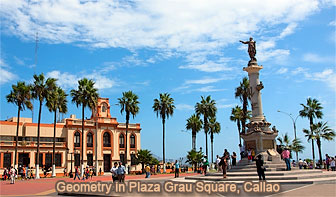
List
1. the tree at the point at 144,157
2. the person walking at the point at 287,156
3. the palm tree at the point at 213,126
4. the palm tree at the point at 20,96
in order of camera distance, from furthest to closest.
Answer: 1. the palm tree at the point at 213,126
2. the tree at the point at 144,157
3. the palm tree at the point at 20,96
4. the person walking at the point at 287,156

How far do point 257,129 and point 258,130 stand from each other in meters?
0.17

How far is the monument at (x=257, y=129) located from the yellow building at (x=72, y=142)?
25.7 meters

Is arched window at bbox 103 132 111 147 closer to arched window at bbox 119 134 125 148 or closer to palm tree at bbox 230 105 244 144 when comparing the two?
arched window at bbox 119 134 125 148

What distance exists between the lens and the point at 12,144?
49.2 meters

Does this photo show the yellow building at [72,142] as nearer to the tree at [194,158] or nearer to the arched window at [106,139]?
the arched window at [106,139]

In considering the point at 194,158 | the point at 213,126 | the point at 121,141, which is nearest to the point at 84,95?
the point at 121,141

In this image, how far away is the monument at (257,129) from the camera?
25.0 meters

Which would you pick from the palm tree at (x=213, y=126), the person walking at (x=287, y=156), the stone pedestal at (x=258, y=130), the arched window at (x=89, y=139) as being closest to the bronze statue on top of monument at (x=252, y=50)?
the stone pedestal at (x=258, y=130)

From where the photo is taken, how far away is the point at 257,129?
25.4 meters

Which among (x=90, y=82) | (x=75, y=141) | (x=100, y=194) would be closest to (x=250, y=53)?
(x=100, y=194)

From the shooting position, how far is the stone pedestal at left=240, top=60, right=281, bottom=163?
24.9 metres

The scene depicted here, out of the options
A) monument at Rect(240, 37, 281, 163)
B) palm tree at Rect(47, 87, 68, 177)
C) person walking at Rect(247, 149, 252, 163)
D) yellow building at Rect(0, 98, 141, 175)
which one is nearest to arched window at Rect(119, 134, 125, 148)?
yellow building at Rect(0, 98, 141, 175)

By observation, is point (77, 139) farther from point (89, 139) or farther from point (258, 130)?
point (258, 130)

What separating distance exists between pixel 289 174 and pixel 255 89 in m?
8.36
